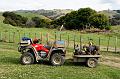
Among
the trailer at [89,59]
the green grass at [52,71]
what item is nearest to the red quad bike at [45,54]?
the green grass at [52,71]

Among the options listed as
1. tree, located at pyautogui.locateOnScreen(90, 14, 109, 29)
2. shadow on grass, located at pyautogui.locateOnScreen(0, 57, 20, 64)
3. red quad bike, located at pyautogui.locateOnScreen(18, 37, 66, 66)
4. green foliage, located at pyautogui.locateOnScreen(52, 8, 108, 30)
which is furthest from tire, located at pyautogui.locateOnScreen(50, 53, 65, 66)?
tree, located at pyautogui.locateOnScreen(90, 14, 109, 29)

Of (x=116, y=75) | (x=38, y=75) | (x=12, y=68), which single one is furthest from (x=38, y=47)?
(x=116, y=75)

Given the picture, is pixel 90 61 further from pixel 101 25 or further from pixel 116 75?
pixel 101 25

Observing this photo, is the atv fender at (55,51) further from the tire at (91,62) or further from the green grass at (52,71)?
the tire at (91,62)

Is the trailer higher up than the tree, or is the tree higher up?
the tree

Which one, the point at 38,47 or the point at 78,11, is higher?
the point at 78,11

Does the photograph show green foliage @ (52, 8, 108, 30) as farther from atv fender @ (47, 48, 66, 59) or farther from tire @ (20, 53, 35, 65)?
tire @ (20, 53, 35, 65)

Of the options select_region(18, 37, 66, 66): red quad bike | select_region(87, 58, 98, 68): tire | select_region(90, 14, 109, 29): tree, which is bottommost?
select_region(87, 58, 98, 68): tire

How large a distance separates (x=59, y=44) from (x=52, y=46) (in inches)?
17.8

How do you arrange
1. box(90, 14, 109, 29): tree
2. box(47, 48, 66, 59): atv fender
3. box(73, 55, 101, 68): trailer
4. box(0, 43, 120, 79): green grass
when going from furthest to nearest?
box(90, 14, 109, 29): tree
box(47, 48, 66, 59): atv fender
box(73, 55, 101, 68): trailer
box(0, 43, 120, 79): green grass

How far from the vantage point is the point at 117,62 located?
72.9 feet

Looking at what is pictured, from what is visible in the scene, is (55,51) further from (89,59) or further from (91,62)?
(91,62)

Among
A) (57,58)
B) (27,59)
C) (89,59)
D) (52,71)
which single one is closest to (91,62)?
(89,59)

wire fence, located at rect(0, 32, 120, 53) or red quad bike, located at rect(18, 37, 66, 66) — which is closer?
red quad bike, located at rect(18, 37, 66, 66)
